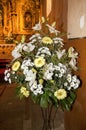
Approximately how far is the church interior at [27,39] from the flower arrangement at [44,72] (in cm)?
21

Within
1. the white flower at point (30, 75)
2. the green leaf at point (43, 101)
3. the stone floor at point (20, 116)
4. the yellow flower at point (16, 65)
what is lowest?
the stone floor at point (20, 116)

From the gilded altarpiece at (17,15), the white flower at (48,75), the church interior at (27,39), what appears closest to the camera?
the white flower at (48,75)

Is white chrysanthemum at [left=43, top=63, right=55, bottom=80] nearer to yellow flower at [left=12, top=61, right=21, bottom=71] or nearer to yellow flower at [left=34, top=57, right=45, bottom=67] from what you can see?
yellow flower at [left=34, top=57, right=45, bottom=67]

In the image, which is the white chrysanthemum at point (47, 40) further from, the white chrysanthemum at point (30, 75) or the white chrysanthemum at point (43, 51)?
the white chrysanthemum at point (30, 75)

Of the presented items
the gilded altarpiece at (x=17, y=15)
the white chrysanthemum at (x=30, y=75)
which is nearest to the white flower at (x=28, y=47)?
the white chrysanthemum at (x=30, y=75)

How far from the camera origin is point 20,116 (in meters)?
3.07

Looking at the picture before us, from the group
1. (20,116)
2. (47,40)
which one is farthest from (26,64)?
(20,116)

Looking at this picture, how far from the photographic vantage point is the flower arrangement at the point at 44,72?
3.98ft

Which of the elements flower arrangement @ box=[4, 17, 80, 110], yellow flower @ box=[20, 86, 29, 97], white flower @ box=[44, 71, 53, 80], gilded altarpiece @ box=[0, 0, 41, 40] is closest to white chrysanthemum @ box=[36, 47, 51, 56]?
flower arrangement @ box=[4, 17, 80, 110]

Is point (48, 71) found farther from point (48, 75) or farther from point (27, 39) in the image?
point (27, 39)

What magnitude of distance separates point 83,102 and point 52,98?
1.76ft

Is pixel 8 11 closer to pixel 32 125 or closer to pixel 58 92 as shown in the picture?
pixel 32 125

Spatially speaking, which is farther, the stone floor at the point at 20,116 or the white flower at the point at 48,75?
the stone floor at the point at 20,116

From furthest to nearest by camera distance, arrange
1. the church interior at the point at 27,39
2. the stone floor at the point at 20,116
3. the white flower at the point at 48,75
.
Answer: the stone floor at the point at 20,116 < the church interior at the point at 27,39 < the white flower at the point at 48,75
